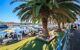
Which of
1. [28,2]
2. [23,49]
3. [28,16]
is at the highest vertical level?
[28,2]

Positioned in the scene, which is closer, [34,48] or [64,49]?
[64,49]

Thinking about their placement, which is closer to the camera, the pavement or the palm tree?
the pavement

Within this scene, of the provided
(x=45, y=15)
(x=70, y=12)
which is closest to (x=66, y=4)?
(x=70, y=12)

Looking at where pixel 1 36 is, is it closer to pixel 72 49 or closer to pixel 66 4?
pixel 66 4

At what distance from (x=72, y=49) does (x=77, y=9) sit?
27.7 feet

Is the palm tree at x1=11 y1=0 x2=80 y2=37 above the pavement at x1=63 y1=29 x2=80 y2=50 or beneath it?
above

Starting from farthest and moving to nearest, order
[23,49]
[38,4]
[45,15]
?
[45,15] < [38,4] < [23,49]

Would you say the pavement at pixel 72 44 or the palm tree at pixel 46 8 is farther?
the palm tree at pixel 46 8

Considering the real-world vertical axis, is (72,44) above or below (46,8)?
below

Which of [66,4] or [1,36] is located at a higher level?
[66,4]

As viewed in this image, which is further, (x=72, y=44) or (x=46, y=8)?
(x=46, y=8)

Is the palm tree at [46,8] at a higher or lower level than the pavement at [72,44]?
higher

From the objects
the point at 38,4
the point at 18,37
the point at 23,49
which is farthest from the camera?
the point at 18,37

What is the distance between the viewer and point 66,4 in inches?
692
